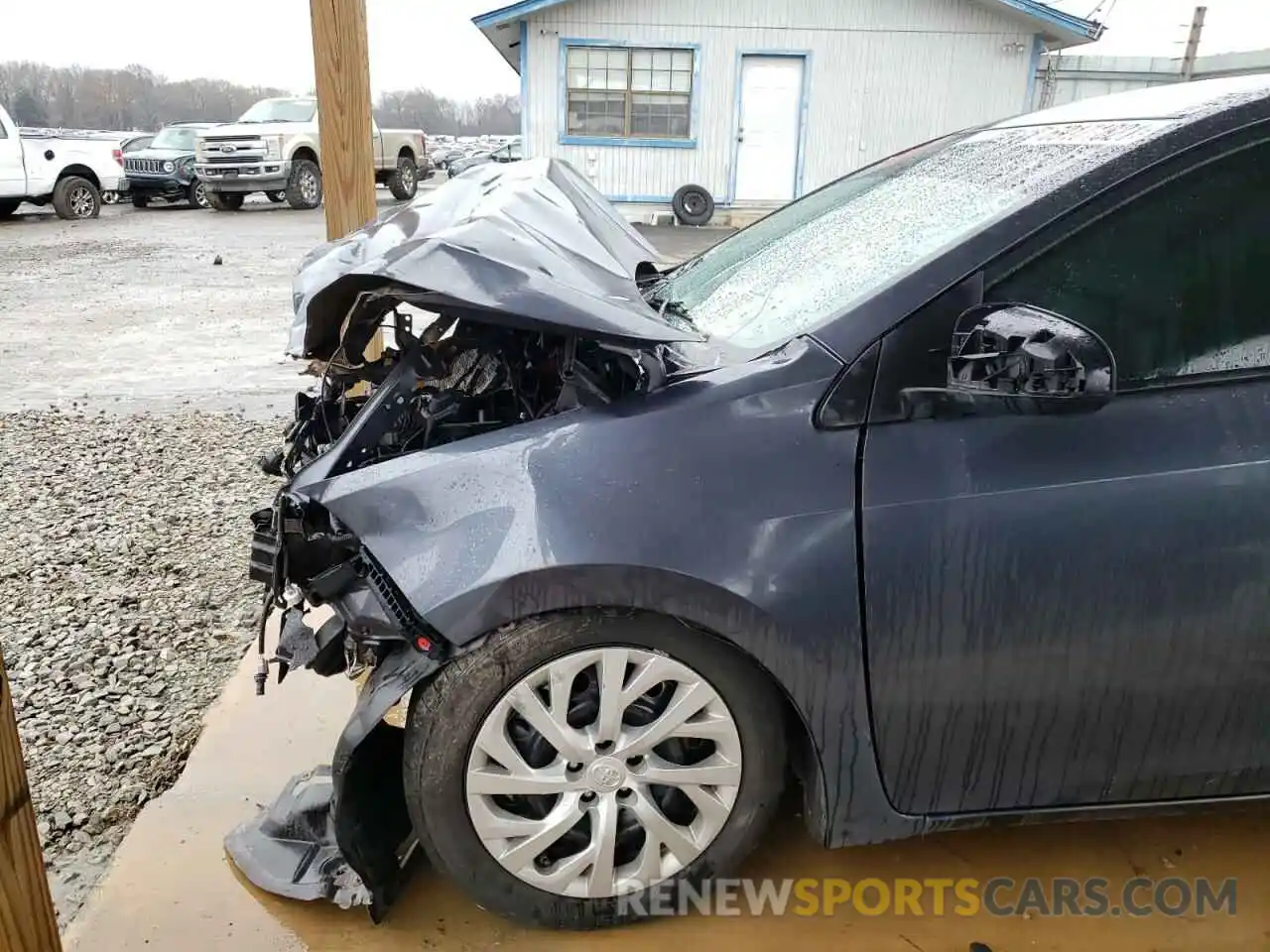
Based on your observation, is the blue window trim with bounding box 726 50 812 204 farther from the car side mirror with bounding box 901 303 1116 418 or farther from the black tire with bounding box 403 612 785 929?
the black tire with bounding box 403 612 785 929

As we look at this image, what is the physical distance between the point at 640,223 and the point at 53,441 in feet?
37.5

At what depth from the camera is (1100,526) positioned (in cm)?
183

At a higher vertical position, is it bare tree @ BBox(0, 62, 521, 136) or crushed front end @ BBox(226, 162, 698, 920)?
bare tree @ BBox(0, 62, 521, 136)

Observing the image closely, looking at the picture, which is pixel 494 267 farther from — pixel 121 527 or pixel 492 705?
pixel 121 527

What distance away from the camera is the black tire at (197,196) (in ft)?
68.7

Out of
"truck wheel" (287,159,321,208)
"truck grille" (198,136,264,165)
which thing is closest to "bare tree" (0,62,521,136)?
"truck grille" (198,136,264,165)

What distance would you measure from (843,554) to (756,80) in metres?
14.5

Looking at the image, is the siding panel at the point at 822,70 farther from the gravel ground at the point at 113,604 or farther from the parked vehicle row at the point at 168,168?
the gravel ground at the point at 113,604

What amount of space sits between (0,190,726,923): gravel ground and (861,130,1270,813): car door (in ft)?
6.41

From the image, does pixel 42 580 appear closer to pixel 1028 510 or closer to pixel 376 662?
pixel 376 662

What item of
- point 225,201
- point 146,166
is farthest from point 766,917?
point 146,166

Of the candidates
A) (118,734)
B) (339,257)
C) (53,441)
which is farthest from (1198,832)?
(53,441)

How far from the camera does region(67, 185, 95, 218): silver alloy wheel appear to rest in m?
→ 17.6

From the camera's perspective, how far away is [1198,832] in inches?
93.2
